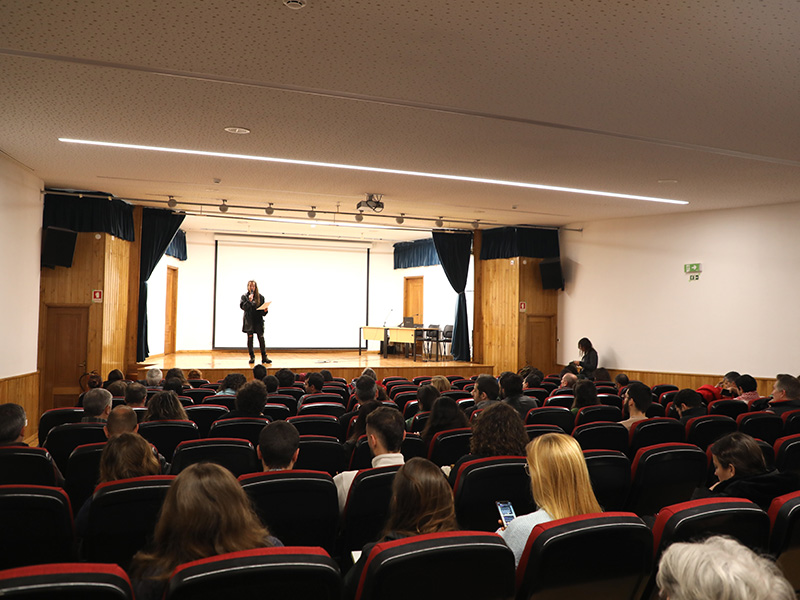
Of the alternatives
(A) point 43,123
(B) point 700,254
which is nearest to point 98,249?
(A) point 43,123

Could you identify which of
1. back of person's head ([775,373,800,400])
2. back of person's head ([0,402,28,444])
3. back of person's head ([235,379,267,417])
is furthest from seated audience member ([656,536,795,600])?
back of person's head ([775,373,800,400])

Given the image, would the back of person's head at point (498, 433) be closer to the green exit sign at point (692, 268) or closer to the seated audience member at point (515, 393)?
the seated audience member at point (515, 393)

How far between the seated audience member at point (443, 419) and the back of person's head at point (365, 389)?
130cm

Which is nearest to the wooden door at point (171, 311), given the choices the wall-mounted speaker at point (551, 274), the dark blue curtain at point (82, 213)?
the dark blue curtain at point (82, 213)

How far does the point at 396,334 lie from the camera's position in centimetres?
1589

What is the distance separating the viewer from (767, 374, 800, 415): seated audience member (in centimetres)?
582

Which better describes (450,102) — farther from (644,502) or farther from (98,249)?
(98,249)

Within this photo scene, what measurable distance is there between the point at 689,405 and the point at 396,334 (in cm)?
1066

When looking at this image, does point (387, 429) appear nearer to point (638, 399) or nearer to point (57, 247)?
point (638, 399)

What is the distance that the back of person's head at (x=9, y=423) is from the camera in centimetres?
374

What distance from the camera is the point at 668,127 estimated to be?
6113 mm

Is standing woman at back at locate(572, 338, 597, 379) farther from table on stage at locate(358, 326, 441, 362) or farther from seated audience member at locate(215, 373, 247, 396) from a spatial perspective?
seated audience member at locate(215, 373, 247, 396)

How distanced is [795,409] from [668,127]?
289 cm

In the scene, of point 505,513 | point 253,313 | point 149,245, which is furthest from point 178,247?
point 505,513
